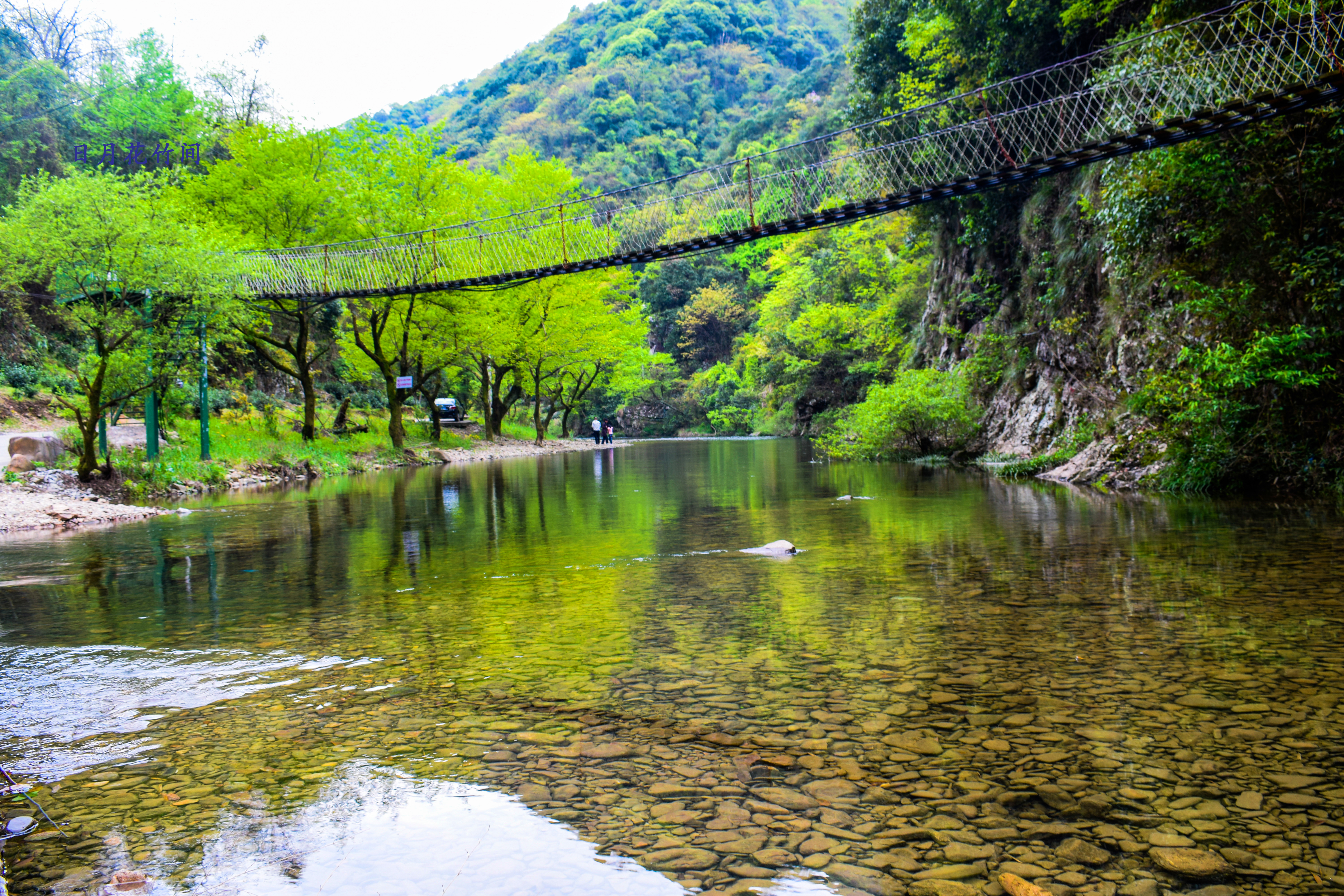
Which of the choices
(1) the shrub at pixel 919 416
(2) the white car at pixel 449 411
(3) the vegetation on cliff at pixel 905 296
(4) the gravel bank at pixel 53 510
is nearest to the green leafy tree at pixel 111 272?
(3) the vegetation on cliff at pixel 905 296

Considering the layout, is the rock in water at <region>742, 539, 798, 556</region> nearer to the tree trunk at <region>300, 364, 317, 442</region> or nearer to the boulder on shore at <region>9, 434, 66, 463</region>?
the boulder on shore at <region>9, 434, 66, 463</region>

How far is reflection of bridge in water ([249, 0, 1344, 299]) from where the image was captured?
927 cm

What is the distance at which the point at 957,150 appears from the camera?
719 inches

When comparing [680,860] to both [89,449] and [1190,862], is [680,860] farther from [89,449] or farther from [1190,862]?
[89,449]

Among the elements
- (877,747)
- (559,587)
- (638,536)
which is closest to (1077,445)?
(638,536)

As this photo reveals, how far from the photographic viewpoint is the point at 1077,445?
1468cm

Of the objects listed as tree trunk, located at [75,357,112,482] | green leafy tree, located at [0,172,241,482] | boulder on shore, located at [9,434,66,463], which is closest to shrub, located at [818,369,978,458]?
green leafy tree, located at [0,172,241,482]

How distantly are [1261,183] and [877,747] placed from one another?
9.82 metres

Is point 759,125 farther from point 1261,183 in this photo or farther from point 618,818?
point 618,818

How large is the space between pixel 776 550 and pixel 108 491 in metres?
11.6

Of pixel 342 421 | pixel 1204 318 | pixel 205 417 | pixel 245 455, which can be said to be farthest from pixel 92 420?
pixel 1204 318

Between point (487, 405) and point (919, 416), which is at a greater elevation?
point (487, 405)

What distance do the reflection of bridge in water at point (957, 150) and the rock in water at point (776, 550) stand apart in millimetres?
5168

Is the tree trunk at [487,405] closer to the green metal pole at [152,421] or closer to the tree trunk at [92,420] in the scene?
the green metal pole at [152,421]
